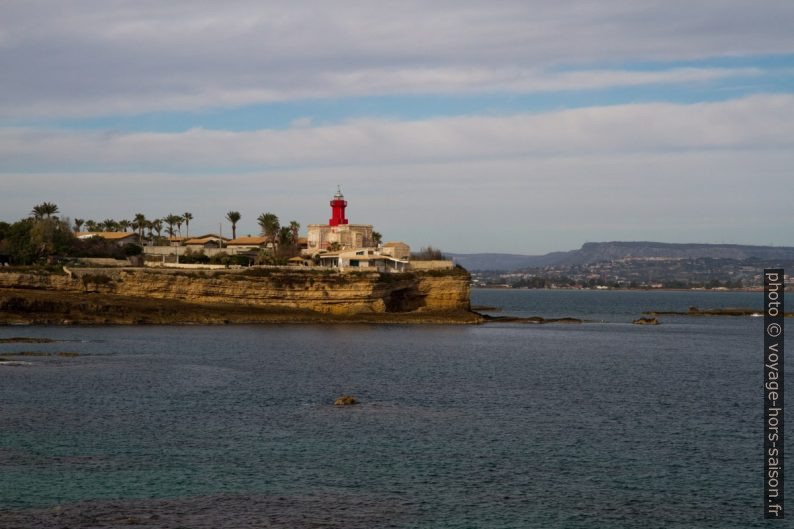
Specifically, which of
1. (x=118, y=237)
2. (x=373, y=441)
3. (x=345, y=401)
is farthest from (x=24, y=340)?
(x=118, y=237)

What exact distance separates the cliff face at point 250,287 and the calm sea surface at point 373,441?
28.2m

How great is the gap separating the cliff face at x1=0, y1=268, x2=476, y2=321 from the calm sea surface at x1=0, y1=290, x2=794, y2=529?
28.2 metres

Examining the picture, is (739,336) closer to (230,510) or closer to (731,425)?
(731,425)

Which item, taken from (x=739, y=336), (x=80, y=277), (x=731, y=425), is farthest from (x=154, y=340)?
(x=739, y=336)

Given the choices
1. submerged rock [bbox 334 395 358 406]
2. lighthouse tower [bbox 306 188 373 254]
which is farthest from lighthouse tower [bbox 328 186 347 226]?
submerged rock [bbox 334 395 358 406]

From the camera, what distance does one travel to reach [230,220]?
Answer: 13400 cm

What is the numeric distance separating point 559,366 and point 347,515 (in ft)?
122

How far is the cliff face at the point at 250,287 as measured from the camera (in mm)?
89125

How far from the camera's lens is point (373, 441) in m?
33.2

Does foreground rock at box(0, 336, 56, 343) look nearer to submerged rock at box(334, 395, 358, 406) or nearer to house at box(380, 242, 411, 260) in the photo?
submerged rock at box(334, 395, 358, 406)

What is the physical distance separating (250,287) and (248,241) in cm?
3364

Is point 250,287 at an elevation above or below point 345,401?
above

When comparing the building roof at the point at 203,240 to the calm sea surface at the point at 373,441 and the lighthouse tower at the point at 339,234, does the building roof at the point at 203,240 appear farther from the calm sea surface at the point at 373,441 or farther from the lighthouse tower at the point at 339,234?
the calm sea surface at the point at 373,441

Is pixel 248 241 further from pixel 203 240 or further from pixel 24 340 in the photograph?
pixel 24 340
